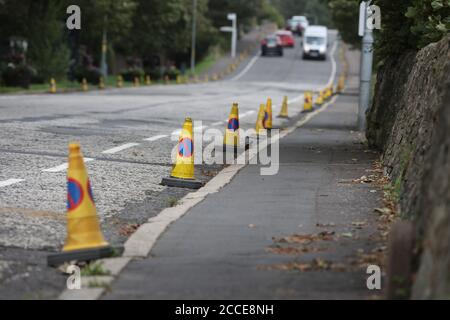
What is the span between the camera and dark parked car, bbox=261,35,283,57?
114938mm

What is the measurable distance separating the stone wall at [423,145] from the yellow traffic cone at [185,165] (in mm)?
2525

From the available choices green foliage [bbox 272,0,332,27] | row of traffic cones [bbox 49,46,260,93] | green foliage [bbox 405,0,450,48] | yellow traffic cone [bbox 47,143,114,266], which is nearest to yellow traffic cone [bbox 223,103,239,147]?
green foliage [bbox 405,0,450,48]

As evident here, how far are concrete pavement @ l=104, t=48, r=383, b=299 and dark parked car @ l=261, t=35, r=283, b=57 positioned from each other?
100m

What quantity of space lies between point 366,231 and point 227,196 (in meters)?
2.92

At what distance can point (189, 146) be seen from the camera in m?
14.1

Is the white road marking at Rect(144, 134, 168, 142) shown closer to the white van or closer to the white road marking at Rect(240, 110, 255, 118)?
the white road marking at Rect(240, 110, 255, 118)

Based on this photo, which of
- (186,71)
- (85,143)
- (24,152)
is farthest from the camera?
(186,71)

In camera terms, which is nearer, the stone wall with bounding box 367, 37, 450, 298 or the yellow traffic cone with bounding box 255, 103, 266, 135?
the stone wall with bounding box 367, 37, 450, 298

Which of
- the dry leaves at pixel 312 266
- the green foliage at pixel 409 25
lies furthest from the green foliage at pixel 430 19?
the dry leaves at pixel 312 266

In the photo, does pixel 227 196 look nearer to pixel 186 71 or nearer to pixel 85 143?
pixel 85 143

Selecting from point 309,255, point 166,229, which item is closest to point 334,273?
point 309,255

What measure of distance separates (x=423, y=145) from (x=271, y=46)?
106045 millimetres

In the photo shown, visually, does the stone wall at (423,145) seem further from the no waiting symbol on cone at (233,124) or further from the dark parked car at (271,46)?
the dark parked car at (271,46)

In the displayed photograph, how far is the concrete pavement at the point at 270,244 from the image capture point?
294 inches
